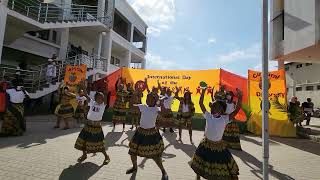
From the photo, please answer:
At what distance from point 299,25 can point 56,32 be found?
58.7 ft

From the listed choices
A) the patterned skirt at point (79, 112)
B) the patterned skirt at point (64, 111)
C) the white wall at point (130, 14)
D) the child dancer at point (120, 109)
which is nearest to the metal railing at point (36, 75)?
the patterned skirt at point (79, 112)

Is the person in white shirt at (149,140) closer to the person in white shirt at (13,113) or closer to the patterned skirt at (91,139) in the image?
the patterned skirt at (91,139)

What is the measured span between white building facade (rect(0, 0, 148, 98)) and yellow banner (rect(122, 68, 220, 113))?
5.41m

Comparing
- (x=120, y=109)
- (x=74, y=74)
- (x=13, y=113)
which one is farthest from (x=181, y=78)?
(x=13, y=113)

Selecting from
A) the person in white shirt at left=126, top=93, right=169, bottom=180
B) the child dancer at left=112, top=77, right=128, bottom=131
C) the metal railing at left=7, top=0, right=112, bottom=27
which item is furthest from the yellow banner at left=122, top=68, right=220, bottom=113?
the person in white shirt at left=126, top=93, right=169, bottom=180

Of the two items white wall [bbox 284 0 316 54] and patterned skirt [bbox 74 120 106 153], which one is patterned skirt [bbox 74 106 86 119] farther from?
white wall [bbox 284 0 316 54]

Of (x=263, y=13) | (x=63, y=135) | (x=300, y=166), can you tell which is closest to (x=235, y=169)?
(x=263, y=13)

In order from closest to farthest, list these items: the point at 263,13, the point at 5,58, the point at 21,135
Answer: the point at 263,13 → the point at 21,135 → the point at 5,58

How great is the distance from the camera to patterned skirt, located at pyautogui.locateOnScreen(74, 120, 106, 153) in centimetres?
667

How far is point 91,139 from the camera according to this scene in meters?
6.71

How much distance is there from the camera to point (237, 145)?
31.0ft

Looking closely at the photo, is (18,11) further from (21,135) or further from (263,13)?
(263,13)

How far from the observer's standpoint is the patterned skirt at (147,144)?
5.82 metres

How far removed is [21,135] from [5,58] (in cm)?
1160
